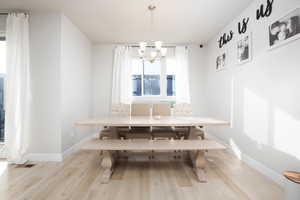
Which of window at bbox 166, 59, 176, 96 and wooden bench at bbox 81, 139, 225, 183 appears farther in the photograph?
window at bbox 166, 59, 176, 96

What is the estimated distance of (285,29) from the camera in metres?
1.80

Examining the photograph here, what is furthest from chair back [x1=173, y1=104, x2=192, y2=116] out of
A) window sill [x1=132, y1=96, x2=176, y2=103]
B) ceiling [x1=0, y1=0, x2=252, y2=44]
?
ceiling [x1=0, y1=0, x2=252, y2=44]

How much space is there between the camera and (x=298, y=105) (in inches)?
65.6

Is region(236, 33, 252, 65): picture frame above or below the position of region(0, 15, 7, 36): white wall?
below

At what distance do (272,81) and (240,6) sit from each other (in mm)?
1310

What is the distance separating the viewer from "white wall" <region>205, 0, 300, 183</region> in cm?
174

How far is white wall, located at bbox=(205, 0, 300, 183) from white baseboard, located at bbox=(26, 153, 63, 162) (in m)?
2.97

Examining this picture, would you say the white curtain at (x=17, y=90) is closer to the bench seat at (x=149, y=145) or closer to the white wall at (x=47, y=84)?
the white wall at (x=47, y=84)

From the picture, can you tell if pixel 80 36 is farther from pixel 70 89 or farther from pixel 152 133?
pixel 152 133

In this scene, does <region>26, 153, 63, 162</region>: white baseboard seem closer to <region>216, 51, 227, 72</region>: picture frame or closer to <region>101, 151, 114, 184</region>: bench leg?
<region>101, 151, 114, 184</region>: bench leg

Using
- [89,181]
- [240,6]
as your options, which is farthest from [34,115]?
[240,6]

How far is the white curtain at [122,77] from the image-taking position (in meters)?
4.16

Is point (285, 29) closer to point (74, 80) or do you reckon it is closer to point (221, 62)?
point (221, 62)

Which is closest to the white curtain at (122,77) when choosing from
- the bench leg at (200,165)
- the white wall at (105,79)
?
the white wall at (105,79)
